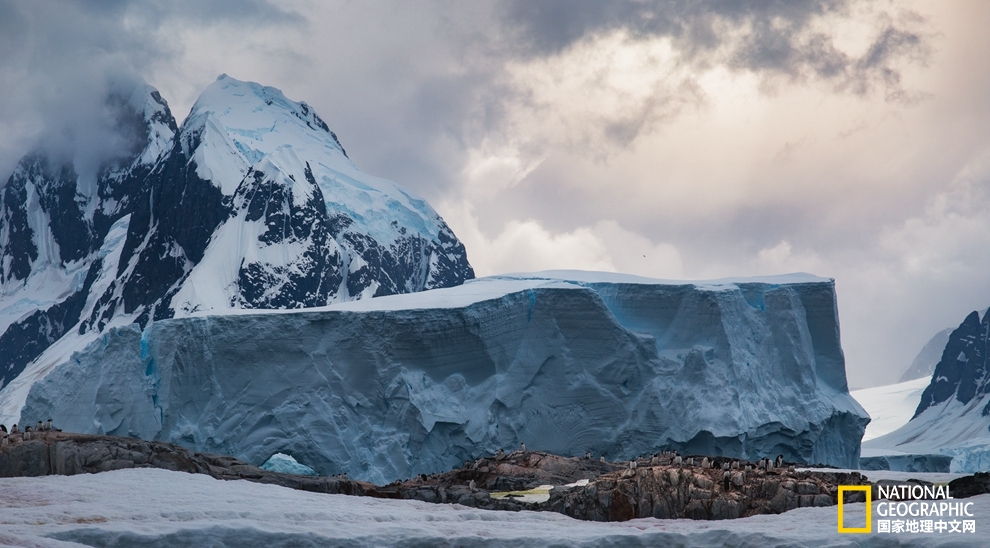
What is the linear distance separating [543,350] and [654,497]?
18827 mm

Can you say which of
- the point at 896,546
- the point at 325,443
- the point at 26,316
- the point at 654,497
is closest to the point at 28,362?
the point at 26,316

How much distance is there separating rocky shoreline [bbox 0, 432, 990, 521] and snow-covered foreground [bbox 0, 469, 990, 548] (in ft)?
10.4

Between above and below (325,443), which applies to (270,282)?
above

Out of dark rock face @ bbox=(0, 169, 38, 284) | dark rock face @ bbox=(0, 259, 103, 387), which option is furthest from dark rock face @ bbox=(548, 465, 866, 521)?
dark rock face @ bbox=(0, 169, 38, 284)

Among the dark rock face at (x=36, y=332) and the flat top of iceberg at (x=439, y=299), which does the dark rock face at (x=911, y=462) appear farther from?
the dark rock face at (x=36, y=332)

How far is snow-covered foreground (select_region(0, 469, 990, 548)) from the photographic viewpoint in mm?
12344

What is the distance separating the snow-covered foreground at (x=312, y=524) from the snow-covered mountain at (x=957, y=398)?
9080 centimetres

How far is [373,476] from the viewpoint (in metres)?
35.6

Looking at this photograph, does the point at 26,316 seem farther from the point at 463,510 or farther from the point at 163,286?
the point at 463,510

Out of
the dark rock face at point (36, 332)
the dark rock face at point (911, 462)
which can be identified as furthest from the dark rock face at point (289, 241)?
the dark rock face at point (911, 462)

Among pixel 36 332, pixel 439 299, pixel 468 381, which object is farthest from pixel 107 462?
pixel 36 332

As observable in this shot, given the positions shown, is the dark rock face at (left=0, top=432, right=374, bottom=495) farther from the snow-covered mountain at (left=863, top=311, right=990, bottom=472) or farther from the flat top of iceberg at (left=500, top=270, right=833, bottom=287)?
the snow-covered mountain at (left=863, top=311, right=990, bottom=472)

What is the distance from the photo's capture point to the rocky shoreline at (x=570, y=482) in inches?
783

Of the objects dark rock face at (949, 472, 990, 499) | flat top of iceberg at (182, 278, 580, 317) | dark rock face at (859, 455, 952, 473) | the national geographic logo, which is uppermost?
flat top of iceberg at (182, 278, 580, 317)
